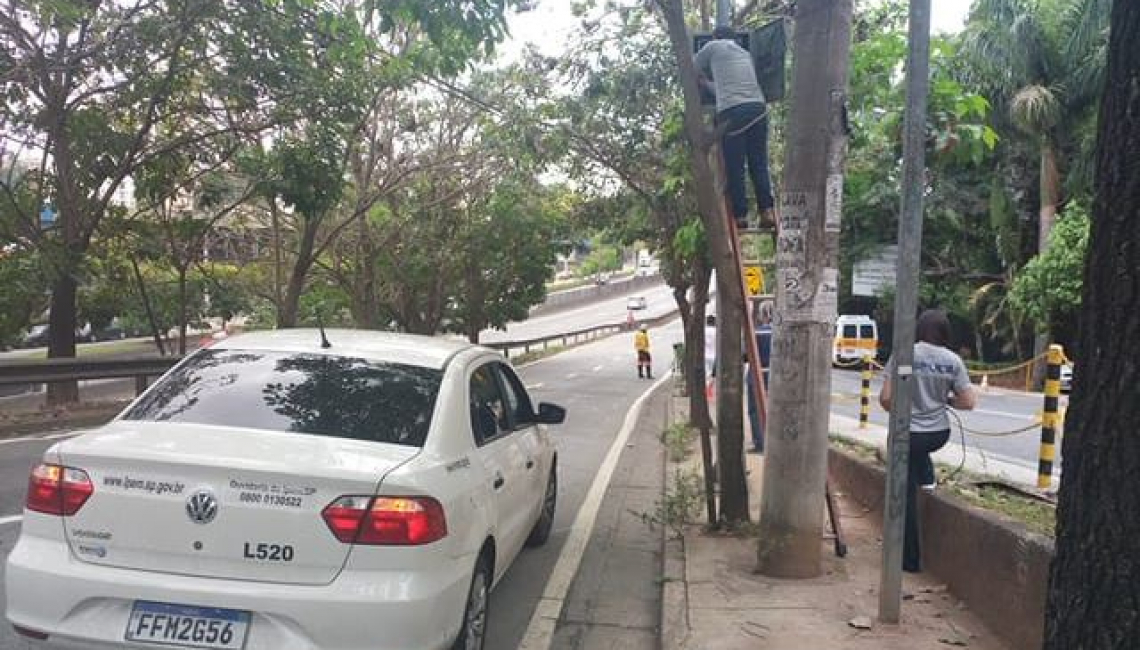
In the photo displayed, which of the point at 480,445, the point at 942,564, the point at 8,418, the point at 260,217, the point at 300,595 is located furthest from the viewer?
the point at 260,217

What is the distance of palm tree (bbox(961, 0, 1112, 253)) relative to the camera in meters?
25.8

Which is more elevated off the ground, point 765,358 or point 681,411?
point 765,358

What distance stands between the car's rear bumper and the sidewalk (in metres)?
1.67

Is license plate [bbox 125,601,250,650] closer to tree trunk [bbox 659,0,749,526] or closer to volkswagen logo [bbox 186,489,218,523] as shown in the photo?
volkswagen logo [bbox 186,489,218,523]

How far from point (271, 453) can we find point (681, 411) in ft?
43.3

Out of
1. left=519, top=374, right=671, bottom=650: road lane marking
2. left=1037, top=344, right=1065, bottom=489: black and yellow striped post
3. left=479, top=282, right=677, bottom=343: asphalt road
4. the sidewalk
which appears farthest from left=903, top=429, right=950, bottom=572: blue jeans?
left=479, top=282, right=677, bottom=343: asphalt road

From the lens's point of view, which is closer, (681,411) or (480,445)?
(480,445)

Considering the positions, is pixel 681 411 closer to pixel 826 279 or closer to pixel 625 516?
pixel 625 516

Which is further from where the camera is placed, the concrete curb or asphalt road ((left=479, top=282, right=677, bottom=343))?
asphalt road ((left=479, top=282, right=677, bottom=343))

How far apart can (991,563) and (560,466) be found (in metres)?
6.35

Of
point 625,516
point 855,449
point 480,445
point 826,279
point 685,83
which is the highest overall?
point 685,83

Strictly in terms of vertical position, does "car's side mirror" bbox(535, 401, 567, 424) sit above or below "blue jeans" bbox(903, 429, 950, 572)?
above

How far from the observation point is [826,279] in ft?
17.5

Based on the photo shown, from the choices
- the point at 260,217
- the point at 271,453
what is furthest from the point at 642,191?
the point at 260,217
